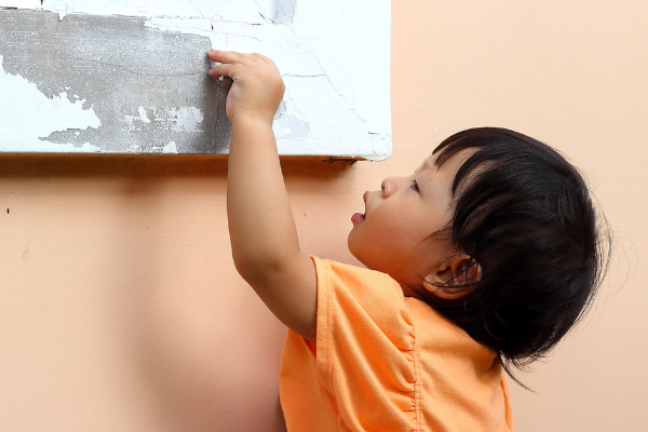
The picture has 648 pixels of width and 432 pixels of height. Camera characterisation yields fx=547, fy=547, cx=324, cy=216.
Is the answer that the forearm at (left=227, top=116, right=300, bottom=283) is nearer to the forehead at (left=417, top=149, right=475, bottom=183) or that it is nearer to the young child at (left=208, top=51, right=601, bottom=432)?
the young child at (left=208, top=51, right=601, bottom=432)

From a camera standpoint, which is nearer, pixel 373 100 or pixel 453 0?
pixel 373 100

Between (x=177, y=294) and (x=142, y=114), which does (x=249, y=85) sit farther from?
(x=177, y=294)

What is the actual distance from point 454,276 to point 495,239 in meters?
0.06

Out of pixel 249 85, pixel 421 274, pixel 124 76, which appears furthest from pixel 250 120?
pixel 421 274

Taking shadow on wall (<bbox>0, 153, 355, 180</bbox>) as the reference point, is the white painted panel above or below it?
above

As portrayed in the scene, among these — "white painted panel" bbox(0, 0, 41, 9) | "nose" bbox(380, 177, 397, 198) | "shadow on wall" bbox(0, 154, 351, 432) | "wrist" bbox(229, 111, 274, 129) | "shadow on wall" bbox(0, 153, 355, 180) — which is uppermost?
"white painted panel" bbox(0, 0, 41, 9)

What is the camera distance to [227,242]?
26.9 inches

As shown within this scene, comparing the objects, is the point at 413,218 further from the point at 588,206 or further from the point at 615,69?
the point at 615,69

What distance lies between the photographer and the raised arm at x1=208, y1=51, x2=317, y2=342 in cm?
52

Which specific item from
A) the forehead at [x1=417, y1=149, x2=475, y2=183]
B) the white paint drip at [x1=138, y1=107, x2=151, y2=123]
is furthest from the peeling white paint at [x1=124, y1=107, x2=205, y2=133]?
the forehead at [x1=417, y1=149, x2=475, y2=183]

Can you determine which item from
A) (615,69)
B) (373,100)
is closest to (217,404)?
(373,100)

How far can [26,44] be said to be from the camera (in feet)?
1.81

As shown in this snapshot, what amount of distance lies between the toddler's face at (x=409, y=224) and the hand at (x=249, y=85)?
169 mm

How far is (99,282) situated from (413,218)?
37 centimetres
